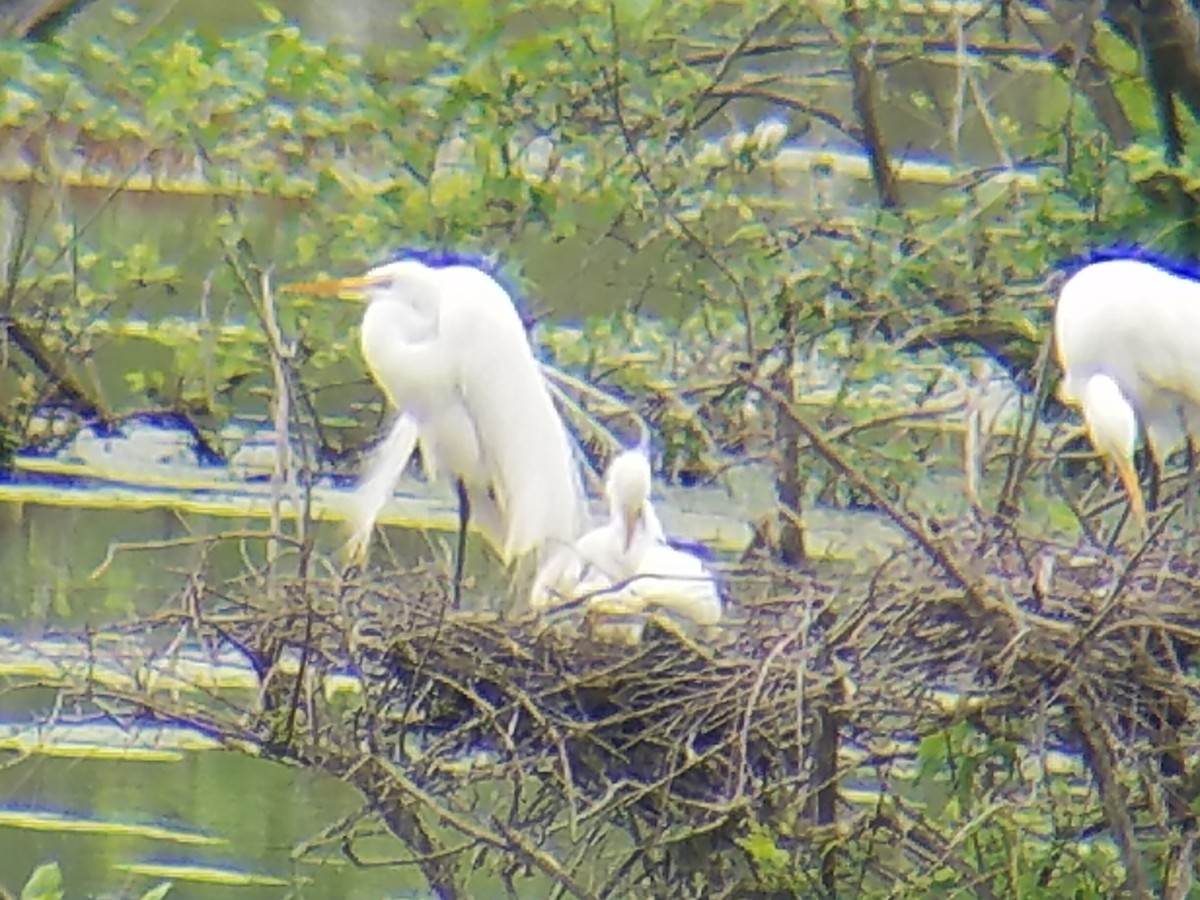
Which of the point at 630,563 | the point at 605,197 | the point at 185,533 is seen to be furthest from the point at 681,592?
the point at 185,533

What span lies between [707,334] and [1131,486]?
1188 mm

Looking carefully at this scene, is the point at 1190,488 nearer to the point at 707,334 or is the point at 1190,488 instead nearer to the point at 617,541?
the point at 617,541

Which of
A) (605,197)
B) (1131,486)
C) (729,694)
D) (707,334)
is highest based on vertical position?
(605,197)

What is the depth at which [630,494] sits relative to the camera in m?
4.83

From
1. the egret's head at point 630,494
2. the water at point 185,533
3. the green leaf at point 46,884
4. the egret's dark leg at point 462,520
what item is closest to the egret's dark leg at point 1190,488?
the water at point 185,533

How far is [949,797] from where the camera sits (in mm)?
4305

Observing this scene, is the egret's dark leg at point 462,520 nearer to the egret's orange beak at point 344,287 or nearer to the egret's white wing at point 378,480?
the egret's white wing at point 378,480

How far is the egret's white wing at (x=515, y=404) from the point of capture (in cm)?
525

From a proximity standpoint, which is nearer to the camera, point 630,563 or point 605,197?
point 630,563

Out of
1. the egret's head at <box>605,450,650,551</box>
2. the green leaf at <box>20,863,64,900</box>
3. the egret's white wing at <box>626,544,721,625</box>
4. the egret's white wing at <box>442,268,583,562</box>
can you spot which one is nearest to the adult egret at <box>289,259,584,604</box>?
the egret's white wing at <box>442,268,583,562</box>

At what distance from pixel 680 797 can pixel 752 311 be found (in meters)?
1.74

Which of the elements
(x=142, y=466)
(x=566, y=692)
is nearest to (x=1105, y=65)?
(x=566, y=692)

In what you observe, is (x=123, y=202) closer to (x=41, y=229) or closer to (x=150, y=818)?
(x=41, y=229)

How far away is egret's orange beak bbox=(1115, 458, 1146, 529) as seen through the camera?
4.57 m
